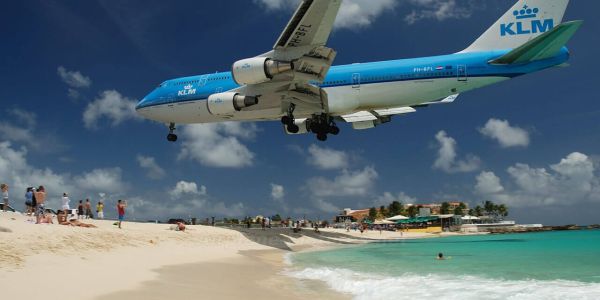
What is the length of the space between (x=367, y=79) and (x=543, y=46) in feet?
27.4

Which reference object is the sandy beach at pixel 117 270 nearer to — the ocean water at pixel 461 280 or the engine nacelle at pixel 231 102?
the ocean water at pixel 461 280

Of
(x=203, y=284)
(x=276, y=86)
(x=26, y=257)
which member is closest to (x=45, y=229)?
(x=26, y=257)

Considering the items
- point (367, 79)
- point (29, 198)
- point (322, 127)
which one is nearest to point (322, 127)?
point (322, 127)

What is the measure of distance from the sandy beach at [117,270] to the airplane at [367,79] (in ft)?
24.2

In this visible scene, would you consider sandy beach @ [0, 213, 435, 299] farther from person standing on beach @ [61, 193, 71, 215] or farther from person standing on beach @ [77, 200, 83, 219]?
person standing on beach @ [77, 200, 83, 219]

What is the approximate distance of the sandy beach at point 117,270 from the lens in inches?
381

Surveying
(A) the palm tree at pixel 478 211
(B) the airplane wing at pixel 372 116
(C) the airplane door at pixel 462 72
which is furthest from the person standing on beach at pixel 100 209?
(A) the palm tree at pixel 478 211

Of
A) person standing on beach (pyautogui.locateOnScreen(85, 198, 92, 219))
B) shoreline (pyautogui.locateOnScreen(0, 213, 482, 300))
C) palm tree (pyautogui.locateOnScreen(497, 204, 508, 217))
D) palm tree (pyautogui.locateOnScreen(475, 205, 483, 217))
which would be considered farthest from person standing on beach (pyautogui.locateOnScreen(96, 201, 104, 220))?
palm tree (pyautogui.locateOnScreen(497, 204, 508, 217))

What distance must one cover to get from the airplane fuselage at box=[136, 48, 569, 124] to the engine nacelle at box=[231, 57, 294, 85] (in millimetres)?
5070

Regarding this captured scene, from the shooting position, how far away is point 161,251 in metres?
20.8

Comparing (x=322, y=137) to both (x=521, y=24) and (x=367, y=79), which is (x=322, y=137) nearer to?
(x=367, y=79)

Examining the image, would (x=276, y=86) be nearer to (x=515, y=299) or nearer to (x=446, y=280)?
(x=446, y=280)

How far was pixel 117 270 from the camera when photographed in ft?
43.5

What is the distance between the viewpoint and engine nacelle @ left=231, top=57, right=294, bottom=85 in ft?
60.3
